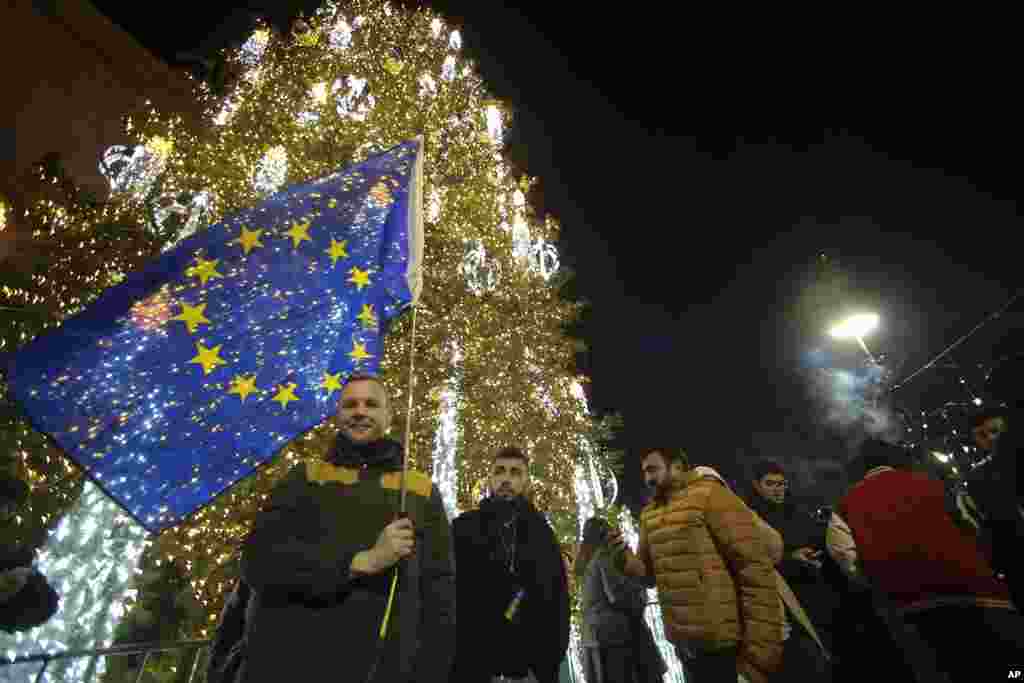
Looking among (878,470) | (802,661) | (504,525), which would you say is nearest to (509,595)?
(504,525)

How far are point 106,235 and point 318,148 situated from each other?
318 cm

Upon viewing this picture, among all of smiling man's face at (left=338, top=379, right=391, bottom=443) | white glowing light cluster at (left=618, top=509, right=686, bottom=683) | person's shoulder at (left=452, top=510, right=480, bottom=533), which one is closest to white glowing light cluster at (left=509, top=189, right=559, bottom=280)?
white glowing light cluster at (left=618, top=509, right=686, bottom=683)

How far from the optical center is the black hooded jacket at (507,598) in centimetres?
315

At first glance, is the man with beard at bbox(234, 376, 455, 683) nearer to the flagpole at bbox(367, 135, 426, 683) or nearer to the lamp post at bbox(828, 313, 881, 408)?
the flagpole at bbox(367, 135, 426, 683)

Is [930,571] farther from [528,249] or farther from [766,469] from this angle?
[528,249]

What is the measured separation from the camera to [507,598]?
3.30 meters

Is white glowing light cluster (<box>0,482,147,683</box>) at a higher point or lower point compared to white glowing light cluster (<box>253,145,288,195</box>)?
lower

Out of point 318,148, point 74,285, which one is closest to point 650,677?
point 74,285

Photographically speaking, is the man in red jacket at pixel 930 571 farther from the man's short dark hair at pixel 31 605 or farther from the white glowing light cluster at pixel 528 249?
the white glowing light cluster at pixel 528 249

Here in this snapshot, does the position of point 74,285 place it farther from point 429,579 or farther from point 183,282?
point 429,579

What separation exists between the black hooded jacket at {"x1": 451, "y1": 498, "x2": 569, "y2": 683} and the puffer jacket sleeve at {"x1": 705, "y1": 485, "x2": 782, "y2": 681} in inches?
43.3

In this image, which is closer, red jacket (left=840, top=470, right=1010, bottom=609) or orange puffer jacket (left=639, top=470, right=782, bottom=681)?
orange puffer jacket (left=639, top=470, right=782, bottom=681)

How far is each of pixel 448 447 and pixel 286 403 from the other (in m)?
5.20

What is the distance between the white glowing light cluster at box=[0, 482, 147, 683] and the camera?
15.9ft
